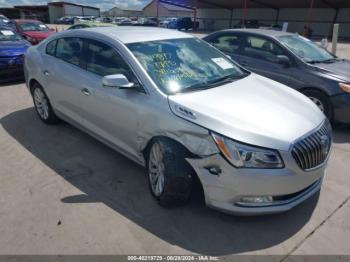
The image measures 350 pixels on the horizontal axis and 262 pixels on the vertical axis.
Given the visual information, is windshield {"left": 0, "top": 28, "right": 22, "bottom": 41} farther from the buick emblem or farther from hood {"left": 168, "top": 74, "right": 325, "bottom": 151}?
the buick emblem

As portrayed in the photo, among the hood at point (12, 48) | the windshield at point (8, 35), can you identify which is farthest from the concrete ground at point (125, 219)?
the windshield at point (8, 35)

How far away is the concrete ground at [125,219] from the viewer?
2713 millimetres

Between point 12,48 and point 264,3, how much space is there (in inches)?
1329

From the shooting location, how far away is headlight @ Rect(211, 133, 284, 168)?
261 centimetres

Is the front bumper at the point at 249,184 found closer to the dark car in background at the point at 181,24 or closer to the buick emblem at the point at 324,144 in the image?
the buick emblem at the point at 324,144

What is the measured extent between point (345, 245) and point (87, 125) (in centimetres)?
314

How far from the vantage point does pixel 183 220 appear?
9.91 feet

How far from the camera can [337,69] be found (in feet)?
18.0

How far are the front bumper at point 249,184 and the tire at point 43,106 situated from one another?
318 centimetres

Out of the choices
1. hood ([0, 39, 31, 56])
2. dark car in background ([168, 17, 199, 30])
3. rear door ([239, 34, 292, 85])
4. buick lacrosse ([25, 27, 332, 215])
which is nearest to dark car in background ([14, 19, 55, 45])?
hood ([0, 39, 31, 56])

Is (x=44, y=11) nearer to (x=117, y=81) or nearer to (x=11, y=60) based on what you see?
(x=11, y=60)

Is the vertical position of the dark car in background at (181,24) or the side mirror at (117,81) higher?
the side mirror at (117,81)

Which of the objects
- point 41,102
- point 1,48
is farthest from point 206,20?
point 41,102

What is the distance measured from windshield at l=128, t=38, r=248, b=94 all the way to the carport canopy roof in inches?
1216
